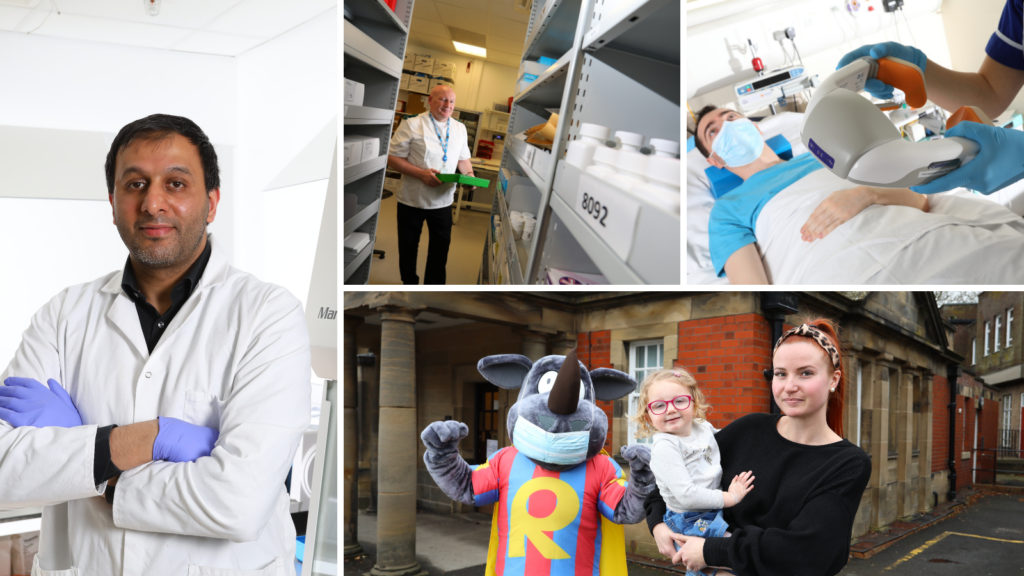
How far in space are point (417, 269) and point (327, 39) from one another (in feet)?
6.84

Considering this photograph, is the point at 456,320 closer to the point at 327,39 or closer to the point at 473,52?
the point at 473,52

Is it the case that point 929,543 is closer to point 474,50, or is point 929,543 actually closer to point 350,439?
point 350,439

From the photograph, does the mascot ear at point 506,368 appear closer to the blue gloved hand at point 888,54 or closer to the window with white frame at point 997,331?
the blue gloved hand at point 888,54

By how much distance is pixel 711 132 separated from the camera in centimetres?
197

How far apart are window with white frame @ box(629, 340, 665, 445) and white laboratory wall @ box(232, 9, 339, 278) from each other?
8.01 feet

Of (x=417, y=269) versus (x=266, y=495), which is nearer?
(x=266, y=495)

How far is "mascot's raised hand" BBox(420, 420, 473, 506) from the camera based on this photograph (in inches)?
77.7

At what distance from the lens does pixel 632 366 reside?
2.14m

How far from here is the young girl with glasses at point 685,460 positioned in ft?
5.49

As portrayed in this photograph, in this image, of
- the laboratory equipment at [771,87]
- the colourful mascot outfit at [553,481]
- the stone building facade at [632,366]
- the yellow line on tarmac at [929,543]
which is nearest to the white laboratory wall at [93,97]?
the stone building facade at [632,366]

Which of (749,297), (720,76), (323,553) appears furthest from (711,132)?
(323,553)

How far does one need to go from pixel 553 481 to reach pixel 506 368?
0.42 metres

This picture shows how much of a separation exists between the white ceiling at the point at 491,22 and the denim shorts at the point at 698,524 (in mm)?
1512

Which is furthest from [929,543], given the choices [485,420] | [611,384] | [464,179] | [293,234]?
[293,234]
